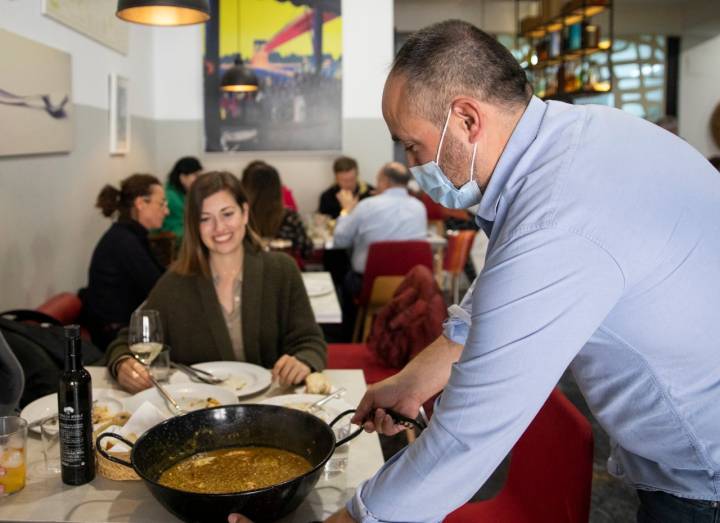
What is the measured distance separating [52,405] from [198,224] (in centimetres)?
90

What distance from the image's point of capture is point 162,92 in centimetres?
730

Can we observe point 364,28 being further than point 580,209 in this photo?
Yes

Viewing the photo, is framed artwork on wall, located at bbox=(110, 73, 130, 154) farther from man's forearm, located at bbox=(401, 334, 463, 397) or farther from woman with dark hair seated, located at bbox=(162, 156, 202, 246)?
man's forearm, located at bbox=(401, 334, 463, 397)

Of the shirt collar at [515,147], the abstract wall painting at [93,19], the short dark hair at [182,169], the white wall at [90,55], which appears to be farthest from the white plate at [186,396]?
the short dark hair at [182,169]

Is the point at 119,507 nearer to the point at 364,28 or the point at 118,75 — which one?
the point at 118,75

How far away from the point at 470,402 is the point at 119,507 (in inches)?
32.1

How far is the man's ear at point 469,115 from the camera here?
120cm

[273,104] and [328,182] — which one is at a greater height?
[273,104]

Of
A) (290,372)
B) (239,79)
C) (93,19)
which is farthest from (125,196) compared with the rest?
(290,372)

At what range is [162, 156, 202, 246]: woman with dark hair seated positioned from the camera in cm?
650

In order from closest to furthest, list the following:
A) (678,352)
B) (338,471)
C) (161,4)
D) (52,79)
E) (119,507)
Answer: (678,352), (119,507), (338,471), (161,4), (52,79)

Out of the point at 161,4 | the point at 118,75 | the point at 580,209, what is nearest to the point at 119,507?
the point at 580,209

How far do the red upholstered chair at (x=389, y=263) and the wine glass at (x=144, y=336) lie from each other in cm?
272

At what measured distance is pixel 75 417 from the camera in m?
1.50
